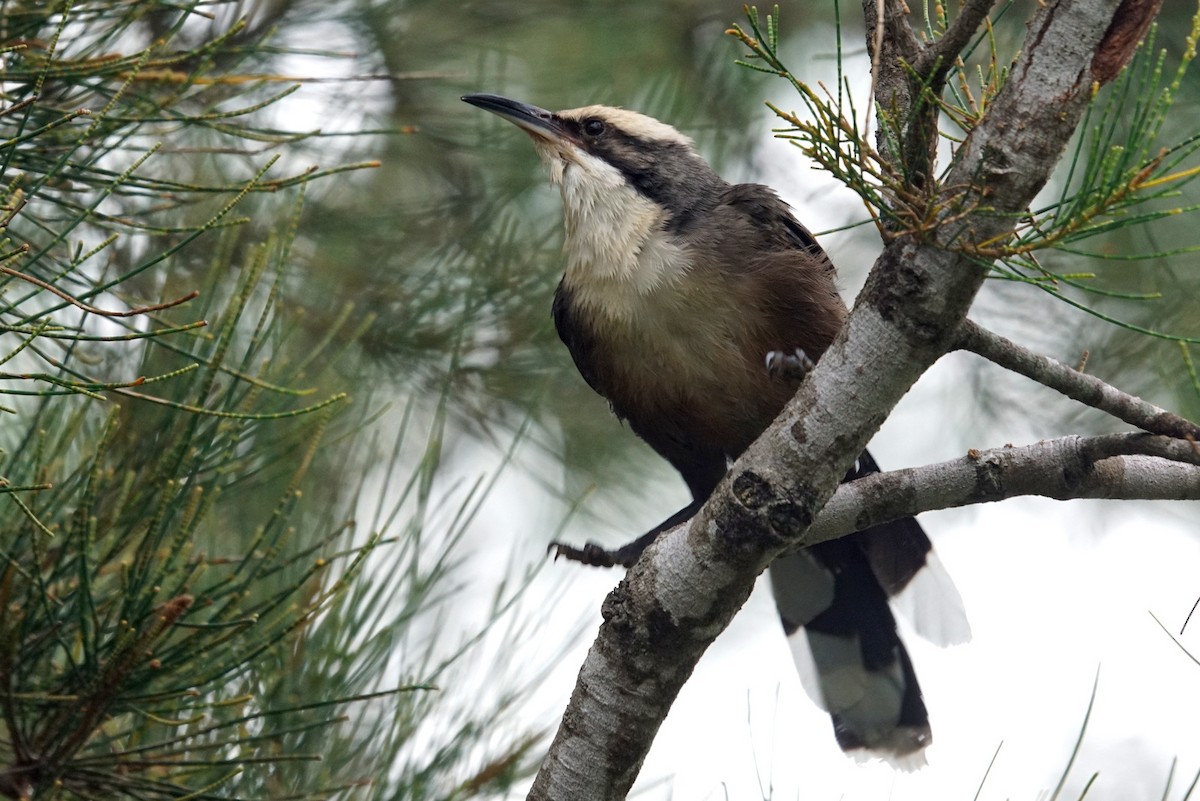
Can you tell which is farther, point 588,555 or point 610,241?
point 610,241

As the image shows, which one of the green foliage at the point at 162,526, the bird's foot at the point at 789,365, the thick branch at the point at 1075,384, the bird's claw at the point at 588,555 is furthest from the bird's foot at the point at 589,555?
the thick branch at the point at 1075,384

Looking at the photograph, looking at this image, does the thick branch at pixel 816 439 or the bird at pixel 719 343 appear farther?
the bird at pixel 719 343

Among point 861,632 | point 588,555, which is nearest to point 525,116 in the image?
point 588,555

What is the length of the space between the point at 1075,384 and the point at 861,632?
188cm

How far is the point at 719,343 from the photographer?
308 centimetres

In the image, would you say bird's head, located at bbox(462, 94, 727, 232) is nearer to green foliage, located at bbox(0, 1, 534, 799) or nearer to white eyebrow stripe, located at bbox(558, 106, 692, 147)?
white eyebrow stripe, located at bbox(558, 106, 692, 147)

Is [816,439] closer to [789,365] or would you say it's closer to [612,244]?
[789,365]

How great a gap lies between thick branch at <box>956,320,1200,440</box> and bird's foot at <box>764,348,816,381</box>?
95 centimetres

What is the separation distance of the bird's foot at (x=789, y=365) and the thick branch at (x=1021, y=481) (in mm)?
720

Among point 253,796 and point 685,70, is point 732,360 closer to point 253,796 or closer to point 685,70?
point 253,796

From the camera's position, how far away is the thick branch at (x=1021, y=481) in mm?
2049

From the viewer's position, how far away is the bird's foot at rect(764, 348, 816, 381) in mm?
2932

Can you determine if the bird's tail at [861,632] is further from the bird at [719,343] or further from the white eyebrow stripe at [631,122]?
the white eyebrow stripe at [631,122]

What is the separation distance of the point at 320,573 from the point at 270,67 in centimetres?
152
